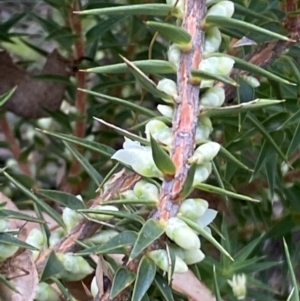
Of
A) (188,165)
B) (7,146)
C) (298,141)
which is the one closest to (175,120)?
(188,165)

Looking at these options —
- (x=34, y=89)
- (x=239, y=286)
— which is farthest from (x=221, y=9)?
(x=34, y=89)

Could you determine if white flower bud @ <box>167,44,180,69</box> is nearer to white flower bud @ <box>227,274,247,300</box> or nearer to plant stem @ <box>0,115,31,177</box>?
white flower bud @ <box>227,274,247,300</box>

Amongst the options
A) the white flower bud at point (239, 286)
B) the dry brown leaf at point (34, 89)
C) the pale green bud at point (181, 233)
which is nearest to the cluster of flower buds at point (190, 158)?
the pale green bud at point (181, 233)

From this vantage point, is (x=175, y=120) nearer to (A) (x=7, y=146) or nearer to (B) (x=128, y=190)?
(B) (x=128, y=190)

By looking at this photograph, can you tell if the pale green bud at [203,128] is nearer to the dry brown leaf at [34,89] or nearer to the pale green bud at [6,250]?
the pale green bud at [6,250]

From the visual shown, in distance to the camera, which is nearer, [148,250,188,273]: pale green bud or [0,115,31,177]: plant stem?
[148,250,188,273]: pale green bud

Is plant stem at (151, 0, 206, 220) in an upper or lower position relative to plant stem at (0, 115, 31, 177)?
upper

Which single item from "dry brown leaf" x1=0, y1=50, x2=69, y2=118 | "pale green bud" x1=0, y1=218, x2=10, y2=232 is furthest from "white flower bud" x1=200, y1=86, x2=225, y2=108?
"dry brown leaf" x1=0, y1=50, x2=69, y2=118
